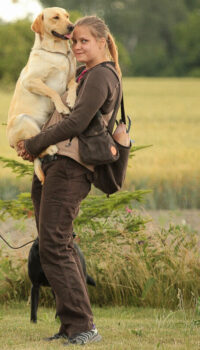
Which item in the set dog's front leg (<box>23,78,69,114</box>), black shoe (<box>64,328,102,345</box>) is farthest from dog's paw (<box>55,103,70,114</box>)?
black shoe (<box>64,328,102,345</box>)

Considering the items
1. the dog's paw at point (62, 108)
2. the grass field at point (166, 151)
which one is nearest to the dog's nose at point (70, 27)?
the dog's paw at point (62, 108)

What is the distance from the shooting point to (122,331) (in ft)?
14.5

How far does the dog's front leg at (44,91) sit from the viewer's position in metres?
3.91

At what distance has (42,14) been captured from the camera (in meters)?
4.01

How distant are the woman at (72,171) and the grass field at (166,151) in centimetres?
442

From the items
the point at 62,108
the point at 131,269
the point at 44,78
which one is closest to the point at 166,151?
the point at 131,269

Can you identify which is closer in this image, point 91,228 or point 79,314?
point 79,314

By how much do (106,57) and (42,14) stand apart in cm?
44

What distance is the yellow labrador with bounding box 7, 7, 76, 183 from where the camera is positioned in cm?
397

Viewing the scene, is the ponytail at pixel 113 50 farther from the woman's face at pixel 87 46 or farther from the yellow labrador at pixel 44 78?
the yellow labrador at pixel 44 78

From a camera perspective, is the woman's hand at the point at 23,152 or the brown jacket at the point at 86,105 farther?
the woman's hand at the point at 23,152

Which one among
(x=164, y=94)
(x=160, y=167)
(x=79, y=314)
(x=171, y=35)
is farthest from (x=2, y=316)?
(x=171, y=35)

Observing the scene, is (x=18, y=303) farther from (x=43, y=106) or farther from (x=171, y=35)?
(x=171, y=35)

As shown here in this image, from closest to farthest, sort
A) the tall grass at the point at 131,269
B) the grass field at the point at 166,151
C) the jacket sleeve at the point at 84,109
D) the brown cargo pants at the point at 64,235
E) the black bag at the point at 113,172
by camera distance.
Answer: the jacket sleeve at the point at 84,109
the brown cargo pants at the point at 64,235
the black bag at the point at 113,172
the tall grass at the point at 131,269
the grass field at the point at 166,151
